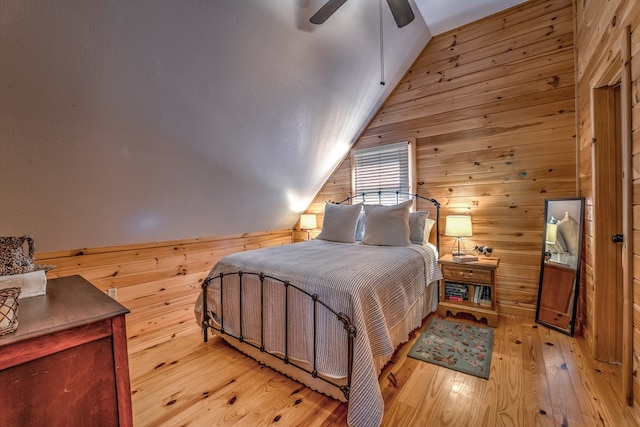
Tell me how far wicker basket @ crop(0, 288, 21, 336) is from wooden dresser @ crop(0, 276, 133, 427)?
0.08ft

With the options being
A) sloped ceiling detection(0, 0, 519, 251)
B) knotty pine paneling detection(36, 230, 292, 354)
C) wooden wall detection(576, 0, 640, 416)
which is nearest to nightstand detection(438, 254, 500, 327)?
wooden wall detection(576, 0, 640, 416)

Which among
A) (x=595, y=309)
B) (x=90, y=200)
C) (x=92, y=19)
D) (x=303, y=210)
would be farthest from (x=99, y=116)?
(x=595, y=309)

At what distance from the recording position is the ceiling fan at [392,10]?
1752mm

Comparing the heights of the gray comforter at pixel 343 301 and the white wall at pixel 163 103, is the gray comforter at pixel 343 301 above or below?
below

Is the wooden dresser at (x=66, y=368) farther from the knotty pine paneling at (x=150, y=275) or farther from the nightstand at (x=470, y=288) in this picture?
the nightstand at (x=470, y=288)

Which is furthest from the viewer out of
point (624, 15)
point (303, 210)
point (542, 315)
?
point (303, 210)

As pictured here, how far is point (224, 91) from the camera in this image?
210 cm

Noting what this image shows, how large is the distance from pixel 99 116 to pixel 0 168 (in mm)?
599

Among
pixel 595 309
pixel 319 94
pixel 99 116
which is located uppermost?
pixel 319 94

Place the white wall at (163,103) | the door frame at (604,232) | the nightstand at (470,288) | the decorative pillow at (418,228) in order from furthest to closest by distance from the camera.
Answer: the decorative pillow at (418,228) < the nightstand at (470,288) < the door frame at (604,232) < the white wall at (163,103)

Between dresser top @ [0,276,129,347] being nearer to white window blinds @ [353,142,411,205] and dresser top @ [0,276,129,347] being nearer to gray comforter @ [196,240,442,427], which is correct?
gray comforter @ [196,240,442,427]

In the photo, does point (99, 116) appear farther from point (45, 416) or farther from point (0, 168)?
point (45, 416)

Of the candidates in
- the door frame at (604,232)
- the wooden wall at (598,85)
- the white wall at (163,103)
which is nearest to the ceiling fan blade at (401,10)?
the white wall at (163,103)

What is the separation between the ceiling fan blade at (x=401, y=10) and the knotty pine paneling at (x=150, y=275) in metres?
2.75
